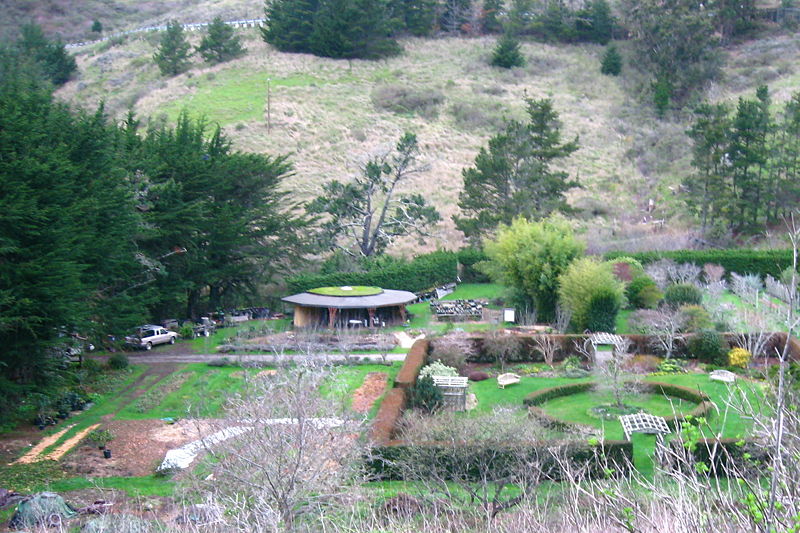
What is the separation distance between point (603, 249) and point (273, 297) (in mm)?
19028

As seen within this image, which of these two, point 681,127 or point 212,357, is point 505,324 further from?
point 681,127

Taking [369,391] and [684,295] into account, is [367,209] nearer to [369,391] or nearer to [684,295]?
[684,295]

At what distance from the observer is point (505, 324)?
35.7 m

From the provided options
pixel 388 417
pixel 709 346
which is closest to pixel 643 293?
pixel 709 346

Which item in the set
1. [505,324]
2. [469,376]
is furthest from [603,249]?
[469,376]

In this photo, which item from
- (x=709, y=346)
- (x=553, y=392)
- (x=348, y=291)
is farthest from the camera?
(x=348, y=291)

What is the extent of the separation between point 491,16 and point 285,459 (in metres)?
81.6

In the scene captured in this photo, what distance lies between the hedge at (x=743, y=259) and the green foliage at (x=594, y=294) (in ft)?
37.8

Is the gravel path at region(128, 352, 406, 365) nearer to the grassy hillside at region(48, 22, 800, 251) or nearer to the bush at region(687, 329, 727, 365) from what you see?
the bush at region(687, 329, 727, 365)

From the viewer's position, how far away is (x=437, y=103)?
73125 mm

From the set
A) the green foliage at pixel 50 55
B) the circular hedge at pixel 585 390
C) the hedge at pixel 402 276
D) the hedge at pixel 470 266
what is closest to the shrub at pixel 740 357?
the circular hedge at pixel 585 390

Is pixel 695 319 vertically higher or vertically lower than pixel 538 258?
lower

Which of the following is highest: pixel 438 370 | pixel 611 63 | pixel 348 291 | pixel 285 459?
pixel 611 63

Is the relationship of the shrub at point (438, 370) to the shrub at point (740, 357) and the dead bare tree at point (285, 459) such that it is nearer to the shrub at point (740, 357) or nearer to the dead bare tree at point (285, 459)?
the shrub at point (740, 357)
